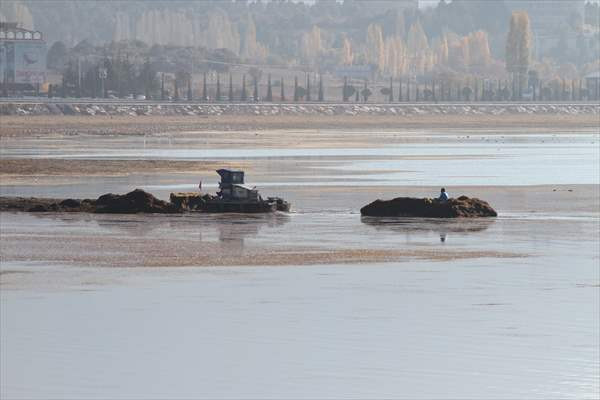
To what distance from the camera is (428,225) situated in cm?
4531

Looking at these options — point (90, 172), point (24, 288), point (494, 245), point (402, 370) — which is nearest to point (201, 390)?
point (402, 370)

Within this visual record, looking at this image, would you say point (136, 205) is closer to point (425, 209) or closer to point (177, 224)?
point (177, 224)

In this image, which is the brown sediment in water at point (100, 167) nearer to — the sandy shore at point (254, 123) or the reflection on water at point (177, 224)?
the reflection on water at point (177, 224)

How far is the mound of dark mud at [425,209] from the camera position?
47.6 meters

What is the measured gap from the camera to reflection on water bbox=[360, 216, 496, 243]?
4391 centimetres

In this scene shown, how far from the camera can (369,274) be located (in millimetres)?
34094

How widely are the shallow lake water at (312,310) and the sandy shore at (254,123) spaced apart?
214 ft

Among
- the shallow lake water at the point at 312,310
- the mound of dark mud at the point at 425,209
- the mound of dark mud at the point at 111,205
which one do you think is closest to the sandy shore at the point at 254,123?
the mound of dark mud at the point at 111,205

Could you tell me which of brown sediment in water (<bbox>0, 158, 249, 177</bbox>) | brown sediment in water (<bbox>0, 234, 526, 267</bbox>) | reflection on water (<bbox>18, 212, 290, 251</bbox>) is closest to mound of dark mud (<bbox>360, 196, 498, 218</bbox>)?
reflection on water (<bbox>18, 212, 290, 251</bbox>)

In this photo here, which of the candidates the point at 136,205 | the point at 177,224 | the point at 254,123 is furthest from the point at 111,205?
the point at 254,123

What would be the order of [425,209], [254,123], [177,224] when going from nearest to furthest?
[177,224] < [425,209] < [254,123]

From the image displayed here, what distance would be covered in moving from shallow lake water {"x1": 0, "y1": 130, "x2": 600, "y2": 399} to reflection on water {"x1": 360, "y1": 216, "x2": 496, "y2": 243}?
0.10 m

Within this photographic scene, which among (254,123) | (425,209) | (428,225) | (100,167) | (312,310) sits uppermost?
(254,123)

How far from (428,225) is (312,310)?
675 inches
